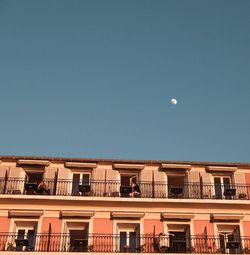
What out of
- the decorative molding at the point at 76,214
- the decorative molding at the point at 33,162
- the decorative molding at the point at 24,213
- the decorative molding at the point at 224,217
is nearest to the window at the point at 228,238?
the decorative molding at the point at 224,217

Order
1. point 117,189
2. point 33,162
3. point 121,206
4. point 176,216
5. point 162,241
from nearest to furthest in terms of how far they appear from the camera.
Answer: point 162,241
point 176,216
point 121,206
point 117,189
point 33,162

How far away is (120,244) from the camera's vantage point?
26953 mm

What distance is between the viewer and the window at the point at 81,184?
92.2 feet

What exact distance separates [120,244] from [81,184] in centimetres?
410

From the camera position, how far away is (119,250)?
26406 mm

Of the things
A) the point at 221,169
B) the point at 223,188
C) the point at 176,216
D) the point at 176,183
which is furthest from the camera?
the point at 176,183

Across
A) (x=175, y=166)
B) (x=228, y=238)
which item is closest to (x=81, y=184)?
(x=175, y=166)

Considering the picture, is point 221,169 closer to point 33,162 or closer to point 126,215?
point 126,215

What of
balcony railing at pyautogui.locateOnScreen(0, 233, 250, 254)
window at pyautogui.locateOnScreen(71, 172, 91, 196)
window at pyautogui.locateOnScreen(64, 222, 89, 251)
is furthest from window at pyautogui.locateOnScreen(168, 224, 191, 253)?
window at pyautogui.locateOnScreen(71, 172, 91, 196)

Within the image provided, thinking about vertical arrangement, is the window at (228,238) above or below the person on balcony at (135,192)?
below

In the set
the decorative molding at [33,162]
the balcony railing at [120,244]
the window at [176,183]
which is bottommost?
the balcony railing at [120,244]

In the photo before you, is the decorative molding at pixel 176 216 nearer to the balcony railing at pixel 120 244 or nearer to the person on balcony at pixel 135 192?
the balcony railing at pixel 120 244

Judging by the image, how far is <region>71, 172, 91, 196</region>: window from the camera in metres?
28.1

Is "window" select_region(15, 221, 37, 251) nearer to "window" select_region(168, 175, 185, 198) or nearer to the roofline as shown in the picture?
the roofline
